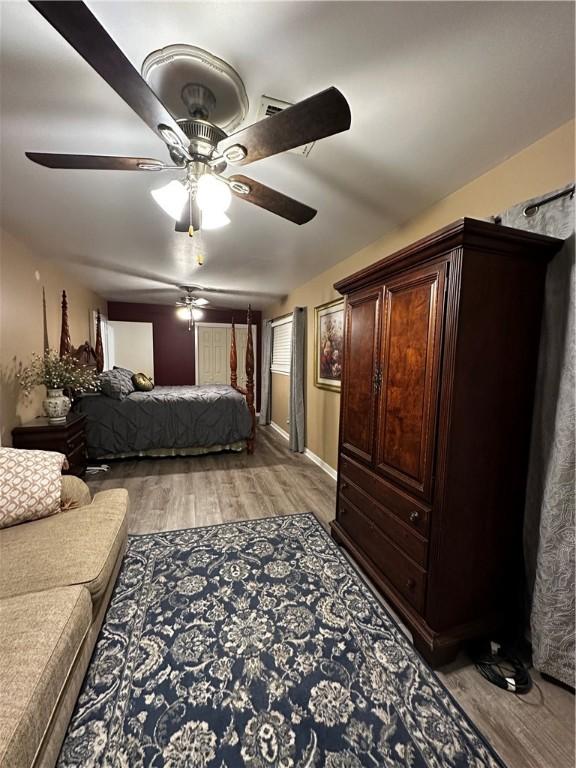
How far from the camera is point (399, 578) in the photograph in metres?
1.59

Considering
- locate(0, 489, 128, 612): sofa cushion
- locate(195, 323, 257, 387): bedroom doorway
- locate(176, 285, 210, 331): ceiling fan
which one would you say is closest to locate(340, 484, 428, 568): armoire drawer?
locate(0, 489, 128, 612): sofa cushion

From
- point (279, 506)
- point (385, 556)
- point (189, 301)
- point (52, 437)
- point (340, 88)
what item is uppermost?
point (340, 88)

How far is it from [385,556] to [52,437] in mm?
2958

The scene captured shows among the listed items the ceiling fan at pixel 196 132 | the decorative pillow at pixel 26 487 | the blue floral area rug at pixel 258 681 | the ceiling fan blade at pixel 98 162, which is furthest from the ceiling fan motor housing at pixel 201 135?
the blue floral area rug at pixel 258 681

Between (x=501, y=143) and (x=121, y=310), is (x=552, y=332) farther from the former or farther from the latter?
(x=121, y=310)

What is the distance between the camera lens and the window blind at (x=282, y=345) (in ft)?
16.9

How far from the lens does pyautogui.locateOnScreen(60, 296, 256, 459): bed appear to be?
3.84 meters

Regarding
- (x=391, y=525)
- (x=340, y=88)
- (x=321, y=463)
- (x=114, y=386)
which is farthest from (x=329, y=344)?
(x=114, y=386)

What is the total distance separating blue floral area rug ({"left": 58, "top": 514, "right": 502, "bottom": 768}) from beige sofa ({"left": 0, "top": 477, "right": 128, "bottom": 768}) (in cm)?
15

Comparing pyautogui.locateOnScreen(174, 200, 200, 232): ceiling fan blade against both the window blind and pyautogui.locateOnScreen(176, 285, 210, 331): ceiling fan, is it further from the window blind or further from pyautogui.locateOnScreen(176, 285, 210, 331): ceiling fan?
the window blind

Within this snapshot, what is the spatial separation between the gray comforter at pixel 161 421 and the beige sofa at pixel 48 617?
2271 mm

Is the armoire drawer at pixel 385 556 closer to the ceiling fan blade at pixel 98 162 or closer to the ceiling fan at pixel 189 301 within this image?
the ceiling fan blade at pixel 98 162

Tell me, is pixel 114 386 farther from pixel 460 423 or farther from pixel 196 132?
pixel 460 423

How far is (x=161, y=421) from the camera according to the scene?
402cm
